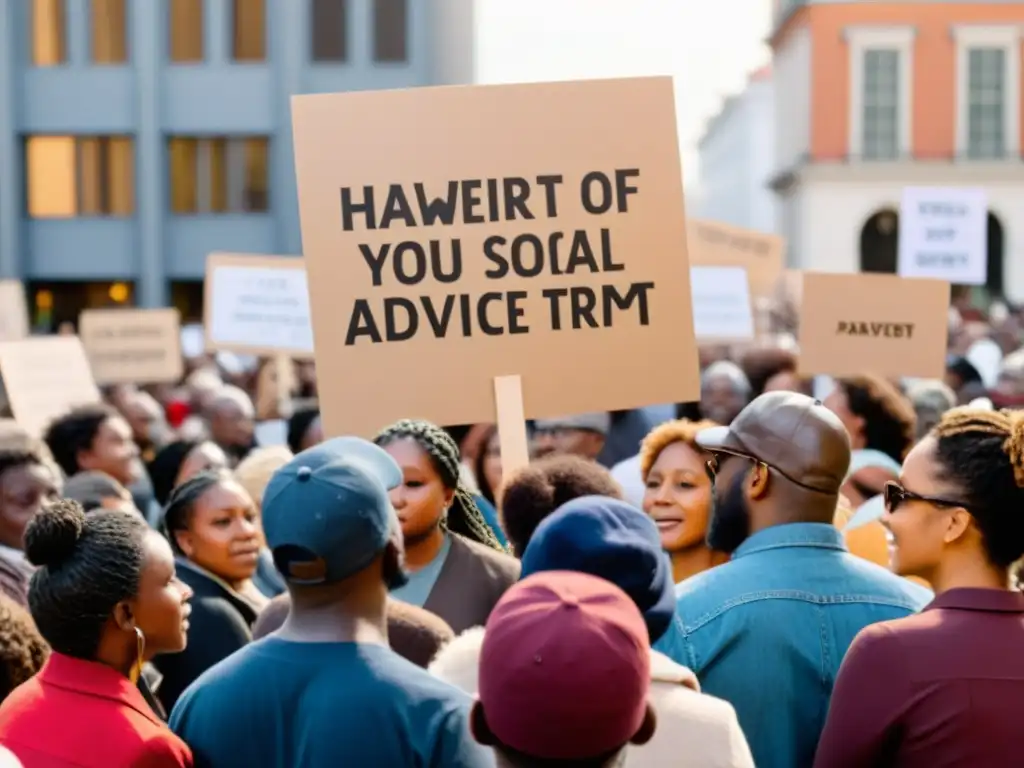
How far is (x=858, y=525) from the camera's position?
5340 millimetres

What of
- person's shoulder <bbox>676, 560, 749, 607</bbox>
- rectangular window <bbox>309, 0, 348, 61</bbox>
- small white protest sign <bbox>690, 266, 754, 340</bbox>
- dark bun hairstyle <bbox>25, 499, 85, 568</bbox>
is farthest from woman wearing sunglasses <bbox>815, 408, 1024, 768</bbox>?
rectangular window <bbox>309, 0, 348, 61</bbox>

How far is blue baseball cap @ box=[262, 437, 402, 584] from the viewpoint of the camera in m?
3.04

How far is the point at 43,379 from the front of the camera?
29.6ft

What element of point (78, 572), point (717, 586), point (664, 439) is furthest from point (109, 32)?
point (78, 572)

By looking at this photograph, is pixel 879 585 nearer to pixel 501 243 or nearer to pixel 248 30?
pixel 501 243

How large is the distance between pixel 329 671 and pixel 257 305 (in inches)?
339

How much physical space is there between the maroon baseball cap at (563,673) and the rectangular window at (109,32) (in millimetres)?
33830

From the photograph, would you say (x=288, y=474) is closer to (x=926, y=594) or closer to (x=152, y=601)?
(x=152, y=601)

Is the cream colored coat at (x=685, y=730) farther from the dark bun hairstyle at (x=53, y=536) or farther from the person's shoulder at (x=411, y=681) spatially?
the dark bun hairstyle at (x=53, y=536)

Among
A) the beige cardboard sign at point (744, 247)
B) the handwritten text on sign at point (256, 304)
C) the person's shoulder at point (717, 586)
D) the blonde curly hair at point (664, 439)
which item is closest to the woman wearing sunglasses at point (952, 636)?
the person's shoulder at point (717, 586)

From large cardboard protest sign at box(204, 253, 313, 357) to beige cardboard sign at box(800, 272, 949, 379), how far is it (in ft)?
10.9

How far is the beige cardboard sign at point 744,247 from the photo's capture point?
12672mm

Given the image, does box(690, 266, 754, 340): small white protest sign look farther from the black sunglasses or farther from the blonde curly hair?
the black sunglasses

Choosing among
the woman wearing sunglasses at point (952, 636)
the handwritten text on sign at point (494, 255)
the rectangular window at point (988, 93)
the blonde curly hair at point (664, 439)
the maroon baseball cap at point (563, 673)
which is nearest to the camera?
the maroon baseball cap at point (563, 673)
